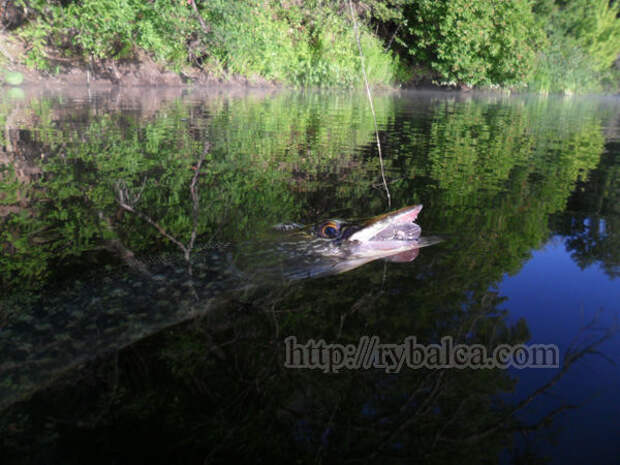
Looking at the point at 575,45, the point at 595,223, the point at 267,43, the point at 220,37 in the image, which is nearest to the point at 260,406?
the point at 595,223

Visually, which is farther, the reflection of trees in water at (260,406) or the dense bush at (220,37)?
the dense bush at (220,37)

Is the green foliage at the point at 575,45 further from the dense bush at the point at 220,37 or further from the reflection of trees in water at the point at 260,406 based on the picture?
the reflection of trees in water at the point at 260,406

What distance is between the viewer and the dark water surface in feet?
4.66

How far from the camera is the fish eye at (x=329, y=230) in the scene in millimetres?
3064

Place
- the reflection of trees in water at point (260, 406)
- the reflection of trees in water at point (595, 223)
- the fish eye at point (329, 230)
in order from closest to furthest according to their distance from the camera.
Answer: the reflection of trees in water at point (260, 406), the reflection of trees in water at point (595, 223), the fish eye at point (329, 230)

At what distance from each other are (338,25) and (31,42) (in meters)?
10.8

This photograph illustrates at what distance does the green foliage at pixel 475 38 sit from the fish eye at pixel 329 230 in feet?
61.4

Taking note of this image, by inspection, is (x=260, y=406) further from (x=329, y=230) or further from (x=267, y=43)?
(x=267, y=43)

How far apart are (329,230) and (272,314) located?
1.11 meters

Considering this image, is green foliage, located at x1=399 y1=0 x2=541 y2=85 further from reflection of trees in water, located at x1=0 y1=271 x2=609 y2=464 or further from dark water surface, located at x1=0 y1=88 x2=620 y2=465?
reflection of trees in water, located at x1=0 y1=271 x2=609 y2=464

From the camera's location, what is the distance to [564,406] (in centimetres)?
154

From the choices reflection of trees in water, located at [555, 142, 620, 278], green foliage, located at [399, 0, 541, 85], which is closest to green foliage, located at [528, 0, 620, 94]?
green foliage, located at [399, 0, 541, 85]

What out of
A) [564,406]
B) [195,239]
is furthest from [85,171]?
[564,406]

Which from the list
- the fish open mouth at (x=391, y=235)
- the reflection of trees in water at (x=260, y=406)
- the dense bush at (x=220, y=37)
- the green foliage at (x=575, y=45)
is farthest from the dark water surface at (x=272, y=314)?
the green foliage at (x=575, y=45)
